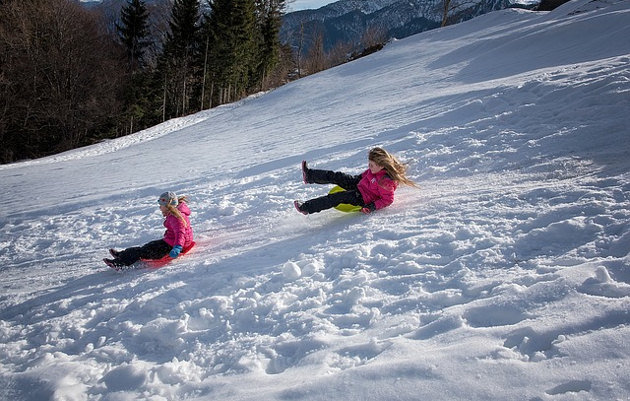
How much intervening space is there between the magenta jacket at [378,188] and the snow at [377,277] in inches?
8.0

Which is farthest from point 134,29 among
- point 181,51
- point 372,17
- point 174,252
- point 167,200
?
point 372,17

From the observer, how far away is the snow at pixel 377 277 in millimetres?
1776

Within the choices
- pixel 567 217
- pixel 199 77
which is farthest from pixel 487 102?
pixel 199 77

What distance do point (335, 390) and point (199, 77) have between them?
1286 inches

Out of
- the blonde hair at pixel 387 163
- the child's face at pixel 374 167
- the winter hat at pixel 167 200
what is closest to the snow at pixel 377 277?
the blonde hair at pixel 387 163

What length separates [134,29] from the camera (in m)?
28.9

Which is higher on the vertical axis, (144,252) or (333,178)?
(333,178)

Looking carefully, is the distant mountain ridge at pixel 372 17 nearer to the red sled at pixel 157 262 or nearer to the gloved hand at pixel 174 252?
the red sled at pixel 157 262

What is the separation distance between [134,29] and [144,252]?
107 feet

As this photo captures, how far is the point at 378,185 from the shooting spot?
13.9 feet

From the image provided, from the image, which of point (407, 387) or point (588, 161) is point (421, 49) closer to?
point (588, 161)

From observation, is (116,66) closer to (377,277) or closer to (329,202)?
(329,202)

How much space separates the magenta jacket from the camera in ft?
13.9

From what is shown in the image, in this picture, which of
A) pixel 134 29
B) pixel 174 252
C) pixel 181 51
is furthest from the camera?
pixel 134 29
